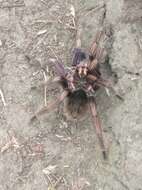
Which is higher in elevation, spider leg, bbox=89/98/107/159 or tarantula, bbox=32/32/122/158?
tarantula, bbox=32/32/122/158

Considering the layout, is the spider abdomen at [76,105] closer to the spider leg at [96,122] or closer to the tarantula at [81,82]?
the tarantula at [81,82]

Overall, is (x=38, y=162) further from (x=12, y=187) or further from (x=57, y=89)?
(x=57, y=89)

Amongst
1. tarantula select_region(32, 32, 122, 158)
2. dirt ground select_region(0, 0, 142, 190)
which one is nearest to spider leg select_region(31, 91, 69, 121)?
tarantula select_region(32, 32, 122, 158)

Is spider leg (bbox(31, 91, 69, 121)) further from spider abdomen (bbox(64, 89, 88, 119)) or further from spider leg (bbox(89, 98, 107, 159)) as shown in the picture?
spider leg (bbox(89, 98, 107, 159))

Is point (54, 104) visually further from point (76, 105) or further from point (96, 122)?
point (96, 122)

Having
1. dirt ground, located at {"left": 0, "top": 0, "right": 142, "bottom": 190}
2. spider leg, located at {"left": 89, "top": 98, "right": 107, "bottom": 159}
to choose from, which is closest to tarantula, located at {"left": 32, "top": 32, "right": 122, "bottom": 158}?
spider leg, located at {"left": 89, "top": 98, "right": 107, "bottom": 159}

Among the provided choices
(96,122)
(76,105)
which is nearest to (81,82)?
(76,105)

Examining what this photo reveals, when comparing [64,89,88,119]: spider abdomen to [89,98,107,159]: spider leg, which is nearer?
[89,98,107,159]: spider leg

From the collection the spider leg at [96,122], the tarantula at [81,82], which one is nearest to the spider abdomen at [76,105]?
the tarantula at [81,82]
